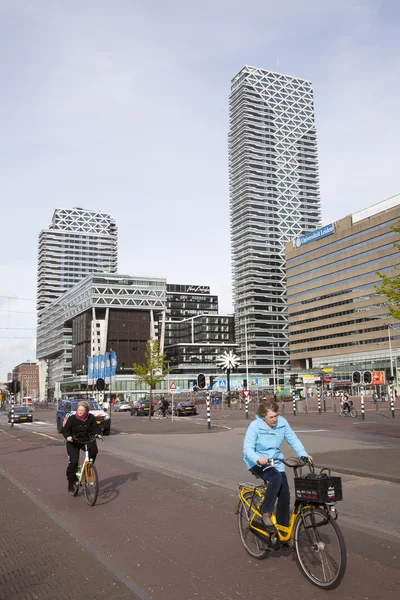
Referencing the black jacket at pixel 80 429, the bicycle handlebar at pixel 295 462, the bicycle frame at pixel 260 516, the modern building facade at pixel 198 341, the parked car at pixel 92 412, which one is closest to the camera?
the bicycle frame at pixel 260 516

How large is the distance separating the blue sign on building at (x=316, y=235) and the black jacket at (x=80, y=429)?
12714cm

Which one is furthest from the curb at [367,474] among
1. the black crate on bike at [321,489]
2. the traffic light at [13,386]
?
Result: the traffic light at [13,386]

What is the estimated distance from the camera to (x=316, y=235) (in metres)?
137

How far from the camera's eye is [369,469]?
39.8ft

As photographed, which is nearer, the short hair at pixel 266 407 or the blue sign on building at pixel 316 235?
the short hair at pixel 266 407

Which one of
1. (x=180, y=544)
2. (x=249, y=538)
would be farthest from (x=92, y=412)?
(x=249, y=538)

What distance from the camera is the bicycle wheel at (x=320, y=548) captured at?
4746mm

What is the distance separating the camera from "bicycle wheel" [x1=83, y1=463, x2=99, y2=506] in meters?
8.61

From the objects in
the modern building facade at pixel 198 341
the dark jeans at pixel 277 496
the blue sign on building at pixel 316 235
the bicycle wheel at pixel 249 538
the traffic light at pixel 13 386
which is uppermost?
the blue sign on building at pixel 316 235

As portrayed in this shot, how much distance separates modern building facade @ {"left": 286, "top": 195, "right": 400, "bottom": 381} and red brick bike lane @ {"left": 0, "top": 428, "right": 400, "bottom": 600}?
100 meters

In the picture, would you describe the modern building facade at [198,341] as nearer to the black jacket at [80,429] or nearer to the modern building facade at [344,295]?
the modern building facade at [344,295]

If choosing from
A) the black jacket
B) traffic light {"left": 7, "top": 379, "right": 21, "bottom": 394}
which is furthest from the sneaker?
traffic light {"left": 7, "top": 379, "right": 21, "bottom": 394}

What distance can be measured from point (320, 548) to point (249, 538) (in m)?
1.11

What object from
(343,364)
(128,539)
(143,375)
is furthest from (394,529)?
(343,364)
